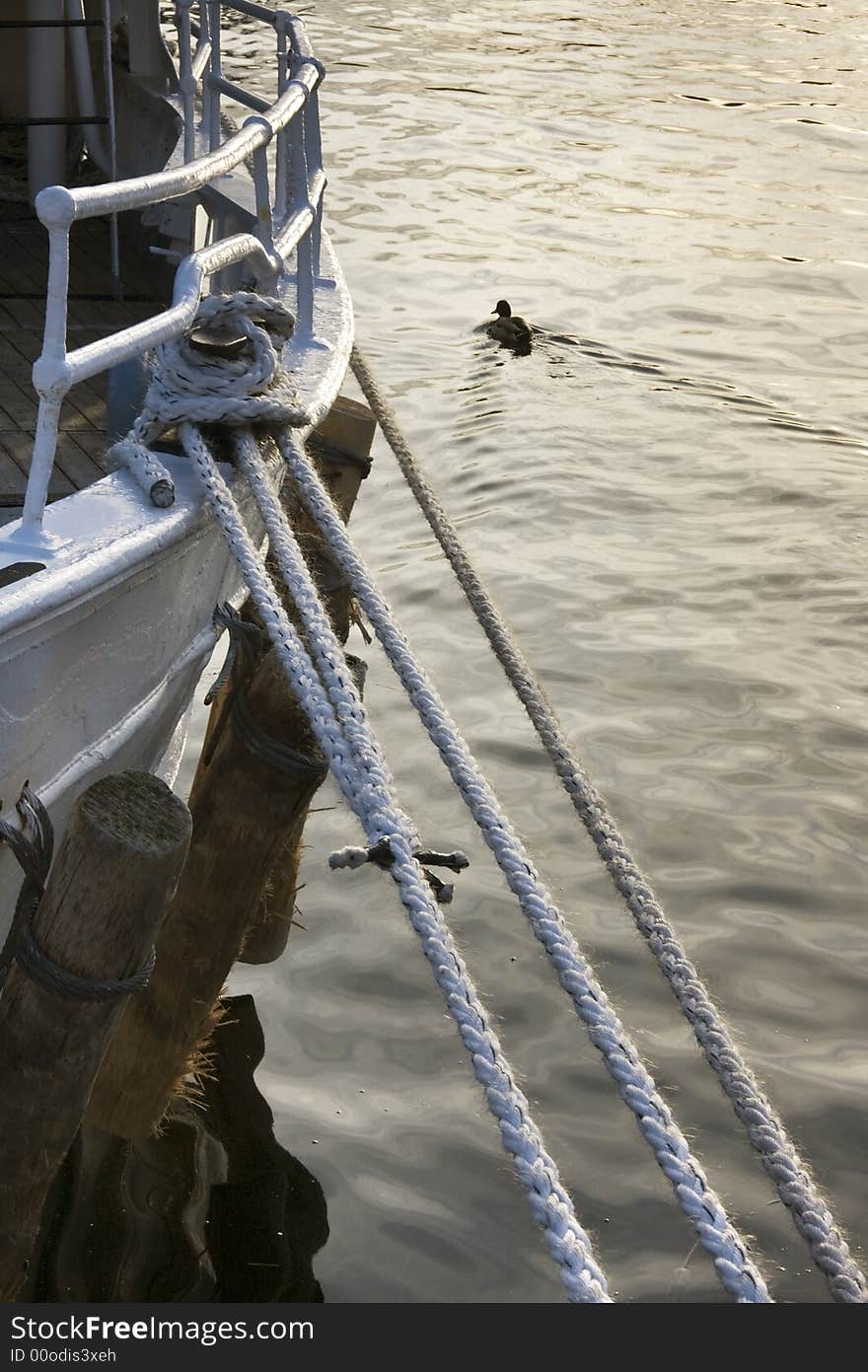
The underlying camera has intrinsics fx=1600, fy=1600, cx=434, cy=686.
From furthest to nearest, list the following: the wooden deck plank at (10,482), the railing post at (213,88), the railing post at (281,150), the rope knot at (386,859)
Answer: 1. the railing post at (213,88)
2. the railing post at (281,150)
3. the wooden deck plank at (10,482)
4. the rope knot at (386,859)

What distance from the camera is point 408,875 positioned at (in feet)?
8.37

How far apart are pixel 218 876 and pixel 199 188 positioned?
1918mm

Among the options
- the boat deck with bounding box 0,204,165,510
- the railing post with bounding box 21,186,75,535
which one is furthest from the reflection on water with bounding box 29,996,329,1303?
the railing post with bounding box 21,186,75,535

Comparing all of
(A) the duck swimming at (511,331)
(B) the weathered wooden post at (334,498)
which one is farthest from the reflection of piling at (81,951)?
(A) the duck swimming at (511,331)

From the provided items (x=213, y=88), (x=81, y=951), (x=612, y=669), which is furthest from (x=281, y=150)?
(x=612, y=669)

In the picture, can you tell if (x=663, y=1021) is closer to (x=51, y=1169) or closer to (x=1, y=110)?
(x=51, y=1169)

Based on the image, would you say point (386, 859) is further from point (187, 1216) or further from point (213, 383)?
point (187, 1216)

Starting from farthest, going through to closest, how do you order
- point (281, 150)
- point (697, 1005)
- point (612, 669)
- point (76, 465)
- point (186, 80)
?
point (612, 669)
point (186, 80)
point (281, 150)
point (76, 465)
point (697, 1005)

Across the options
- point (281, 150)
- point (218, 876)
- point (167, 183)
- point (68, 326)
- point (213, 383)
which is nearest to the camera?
point (167, 183)

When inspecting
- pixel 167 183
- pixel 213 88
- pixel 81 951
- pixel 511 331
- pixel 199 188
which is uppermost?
pixel 167 183

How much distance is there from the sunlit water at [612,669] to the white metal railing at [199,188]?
2261 millimetres

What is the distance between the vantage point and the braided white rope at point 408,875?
217 centimetres

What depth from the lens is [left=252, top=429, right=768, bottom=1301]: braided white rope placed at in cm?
221

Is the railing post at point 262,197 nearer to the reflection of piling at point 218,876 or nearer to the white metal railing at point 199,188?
the white metal railing at point 199,188
